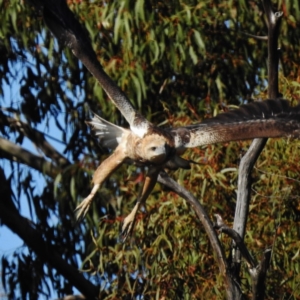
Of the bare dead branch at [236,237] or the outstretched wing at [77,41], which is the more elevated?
the outstretched wing at [77,41]

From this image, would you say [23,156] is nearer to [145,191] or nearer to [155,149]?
[145,191]

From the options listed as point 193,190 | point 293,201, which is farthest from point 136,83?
point 293,201

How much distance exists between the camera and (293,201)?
6.19m

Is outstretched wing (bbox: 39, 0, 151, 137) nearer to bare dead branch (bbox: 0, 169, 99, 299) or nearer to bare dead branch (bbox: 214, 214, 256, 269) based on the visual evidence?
bare dead branch (bbox: 214, 214, 256, 269)

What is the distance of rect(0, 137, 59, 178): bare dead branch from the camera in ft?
26.6

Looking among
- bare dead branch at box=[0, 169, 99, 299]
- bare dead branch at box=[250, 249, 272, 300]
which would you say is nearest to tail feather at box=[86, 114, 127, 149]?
bare dead branch at box=[250, 249, 272, 300]

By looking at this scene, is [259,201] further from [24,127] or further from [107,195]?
[24,127]

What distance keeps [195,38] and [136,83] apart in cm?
45

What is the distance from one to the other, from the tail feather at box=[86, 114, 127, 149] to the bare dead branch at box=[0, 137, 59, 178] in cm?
228

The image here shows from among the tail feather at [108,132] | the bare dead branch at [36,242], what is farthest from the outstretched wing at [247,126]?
the bare dead branch at [36,242]

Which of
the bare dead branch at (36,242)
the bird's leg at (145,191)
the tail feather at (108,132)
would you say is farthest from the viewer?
the bare dead branch at (36,242)

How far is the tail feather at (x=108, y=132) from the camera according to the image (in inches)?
224

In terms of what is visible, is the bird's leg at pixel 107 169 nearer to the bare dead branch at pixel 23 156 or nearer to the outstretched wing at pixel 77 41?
the outstretched wing at pixel 77 41

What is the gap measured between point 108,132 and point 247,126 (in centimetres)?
81
